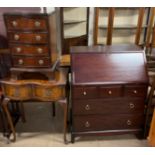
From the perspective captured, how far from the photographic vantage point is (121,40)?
3309mm

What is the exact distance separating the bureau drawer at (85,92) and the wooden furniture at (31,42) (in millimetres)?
263

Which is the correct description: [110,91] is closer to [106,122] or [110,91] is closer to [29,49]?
[106,122]

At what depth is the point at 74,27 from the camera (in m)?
3.03

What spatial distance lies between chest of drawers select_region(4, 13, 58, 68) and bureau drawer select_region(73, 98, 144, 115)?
0.49m

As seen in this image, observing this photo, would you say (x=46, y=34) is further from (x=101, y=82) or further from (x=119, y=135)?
(x=119, y=135)

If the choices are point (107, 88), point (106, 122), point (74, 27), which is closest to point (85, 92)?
point (107, 88)

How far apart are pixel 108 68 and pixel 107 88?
0.62ft

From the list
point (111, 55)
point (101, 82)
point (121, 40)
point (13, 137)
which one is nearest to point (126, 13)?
point (121, 40)

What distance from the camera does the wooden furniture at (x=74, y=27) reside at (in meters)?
2.91

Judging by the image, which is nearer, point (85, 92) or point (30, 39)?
point (30, 39)

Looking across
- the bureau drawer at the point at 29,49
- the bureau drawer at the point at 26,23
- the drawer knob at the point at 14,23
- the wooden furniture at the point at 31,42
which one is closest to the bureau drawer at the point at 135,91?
the wooden furniture at the point at 31,42

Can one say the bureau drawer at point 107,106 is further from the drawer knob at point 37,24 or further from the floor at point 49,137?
the drawer knob at point 37,24

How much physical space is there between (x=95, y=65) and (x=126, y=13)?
1.58 meters

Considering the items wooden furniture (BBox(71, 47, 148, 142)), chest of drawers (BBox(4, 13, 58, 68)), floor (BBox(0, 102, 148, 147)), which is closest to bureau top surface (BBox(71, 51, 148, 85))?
wooden furniture (BBox(71, 47, 148, 142))
